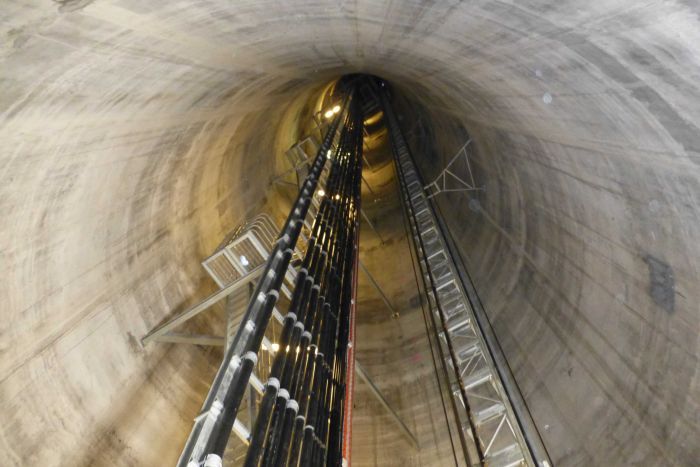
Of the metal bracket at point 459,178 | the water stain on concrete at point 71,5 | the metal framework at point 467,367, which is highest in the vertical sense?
the water stain on concrete at point 71,5

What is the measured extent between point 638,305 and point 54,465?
21.9ft

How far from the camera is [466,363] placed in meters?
6.73

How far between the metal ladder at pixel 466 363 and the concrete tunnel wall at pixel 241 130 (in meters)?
1.06

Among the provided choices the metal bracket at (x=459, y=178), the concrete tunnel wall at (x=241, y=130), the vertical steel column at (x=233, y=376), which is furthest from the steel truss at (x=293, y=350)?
the metal bracket at (x=459, y=178)

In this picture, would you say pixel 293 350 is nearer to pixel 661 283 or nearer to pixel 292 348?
pixel 292 348

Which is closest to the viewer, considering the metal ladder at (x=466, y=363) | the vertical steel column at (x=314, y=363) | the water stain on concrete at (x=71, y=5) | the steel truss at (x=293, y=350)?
the water stain on concrete at (x=71, y=5)

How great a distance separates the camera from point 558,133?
18.4 ft

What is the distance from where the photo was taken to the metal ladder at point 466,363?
5.43 m

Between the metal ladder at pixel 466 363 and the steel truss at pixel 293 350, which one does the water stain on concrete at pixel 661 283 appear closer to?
the metal ladder at pixel 466 363

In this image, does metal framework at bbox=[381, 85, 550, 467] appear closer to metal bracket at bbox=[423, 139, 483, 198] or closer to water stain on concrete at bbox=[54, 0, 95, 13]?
metal bracket at bbox=[423, 139, 483, 198]

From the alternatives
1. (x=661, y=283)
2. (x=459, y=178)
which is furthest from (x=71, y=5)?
(x=459, y=178)

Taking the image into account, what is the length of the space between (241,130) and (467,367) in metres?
5.53

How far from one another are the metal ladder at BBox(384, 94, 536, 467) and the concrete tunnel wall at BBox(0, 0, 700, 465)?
1.06m

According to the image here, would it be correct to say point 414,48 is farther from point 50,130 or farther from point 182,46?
point 50,130
